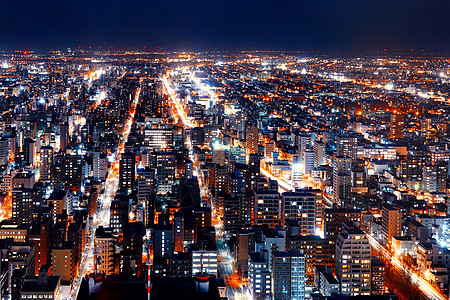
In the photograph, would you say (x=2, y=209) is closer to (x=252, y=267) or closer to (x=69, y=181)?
(x=69, y=181)

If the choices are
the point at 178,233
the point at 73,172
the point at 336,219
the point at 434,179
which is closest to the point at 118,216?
the point at 178,233

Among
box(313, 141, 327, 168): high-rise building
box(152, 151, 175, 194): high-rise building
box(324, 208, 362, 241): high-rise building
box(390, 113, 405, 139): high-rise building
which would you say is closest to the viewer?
box(324, 208, 362, 241): high-rise building

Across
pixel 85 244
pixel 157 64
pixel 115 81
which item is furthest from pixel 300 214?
pixel 157 64

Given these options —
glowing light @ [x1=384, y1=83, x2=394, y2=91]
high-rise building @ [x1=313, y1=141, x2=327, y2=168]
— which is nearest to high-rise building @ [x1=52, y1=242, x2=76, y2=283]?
high-rise building @ [x1=313, y1=141, x2=327, y2=168]

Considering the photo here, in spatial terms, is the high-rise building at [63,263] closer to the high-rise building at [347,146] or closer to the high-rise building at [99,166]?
the high-rise building at [99,166]

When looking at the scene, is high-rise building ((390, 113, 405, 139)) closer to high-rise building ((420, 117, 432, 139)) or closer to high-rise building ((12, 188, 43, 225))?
high-rise building ((420, 117, 432, 139))
